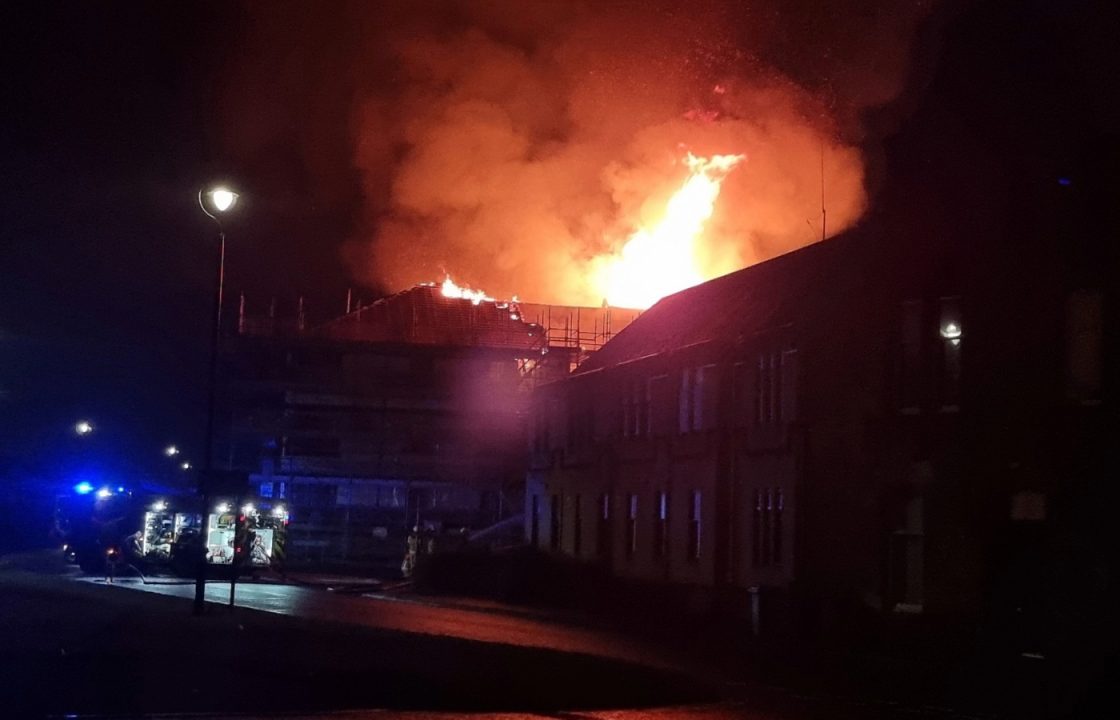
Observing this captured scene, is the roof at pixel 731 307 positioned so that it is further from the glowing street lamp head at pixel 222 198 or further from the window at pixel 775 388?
the glowing street lamp head at pixel 222 198

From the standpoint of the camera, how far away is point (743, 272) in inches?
1512

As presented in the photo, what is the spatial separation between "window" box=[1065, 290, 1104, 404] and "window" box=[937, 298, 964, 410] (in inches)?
82.0

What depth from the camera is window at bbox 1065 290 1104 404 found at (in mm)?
22469

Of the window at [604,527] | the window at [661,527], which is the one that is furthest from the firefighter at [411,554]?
the window at [661,527]

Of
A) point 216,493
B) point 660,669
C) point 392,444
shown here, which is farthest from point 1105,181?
point 392,444

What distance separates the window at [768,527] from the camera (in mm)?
28922

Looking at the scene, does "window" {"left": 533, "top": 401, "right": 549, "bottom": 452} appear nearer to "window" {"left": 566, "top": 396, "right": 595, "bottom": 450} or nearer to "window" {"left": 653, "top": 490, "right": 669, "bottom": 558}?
"window" {"left": 566, "top": 396, "right": 595, "bottom": 450}

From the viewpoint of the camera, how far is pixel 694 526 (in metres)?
33.3

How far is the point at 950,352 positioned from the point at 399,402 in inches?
1841

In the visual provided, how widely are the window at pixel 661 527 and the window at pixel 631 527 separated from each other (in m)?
1.38

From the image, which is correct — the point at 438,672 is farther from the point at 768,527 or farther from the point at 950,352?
the point at 768,527

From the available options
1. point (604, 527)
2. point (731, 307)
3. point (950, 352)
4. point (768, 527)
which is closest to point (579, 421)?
point (604, 527)

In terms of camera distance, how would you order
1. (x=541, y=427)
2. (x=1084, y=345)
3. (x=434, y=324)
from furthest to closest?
(x=434, y=324), (x=541, y=427), (x=1084, y=345)

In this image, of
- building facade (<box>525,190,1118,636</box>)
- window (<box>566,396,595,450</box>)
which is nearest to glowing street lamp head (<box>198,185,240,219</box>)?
building facade (<box>525,190,1118,636</box>)
